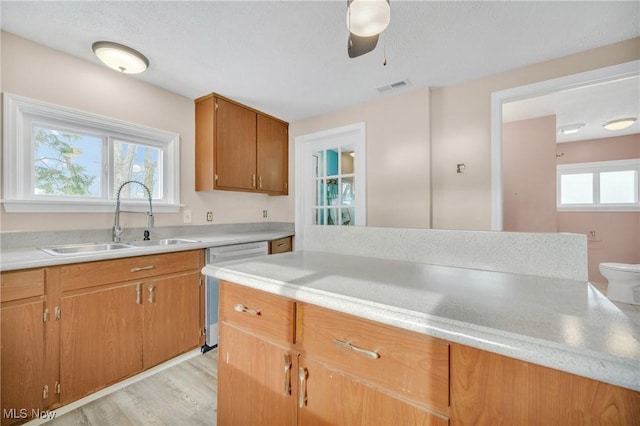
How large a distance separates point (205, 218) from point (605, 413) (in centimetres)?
301

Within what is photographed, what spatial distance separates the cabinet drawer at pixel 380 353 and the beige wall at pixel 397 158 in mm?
2068

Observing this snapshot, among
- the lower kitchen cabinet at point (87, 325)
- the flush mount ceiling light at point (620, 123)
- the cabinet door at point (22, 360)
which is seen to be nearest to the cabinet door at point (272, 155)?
the lower kitchen cabinet at point (87, 325)

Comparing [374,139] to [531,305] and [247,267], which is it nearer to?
[247,267]

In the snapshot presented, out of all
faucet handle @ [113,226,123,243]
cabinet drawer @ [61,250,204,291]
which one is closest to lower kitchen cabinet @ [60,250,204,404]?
cabinet drawer @ [61,250,204,291]

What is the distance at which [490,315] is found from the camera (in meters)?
0.62

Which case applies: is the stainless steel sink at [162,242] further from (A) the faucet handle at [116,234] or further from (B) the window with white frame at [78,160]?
(B) the window with white frame at [78,160]

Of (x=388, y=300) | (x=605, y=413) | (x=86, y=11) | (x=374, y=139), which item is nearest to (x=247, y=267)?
(x=388, y=300)

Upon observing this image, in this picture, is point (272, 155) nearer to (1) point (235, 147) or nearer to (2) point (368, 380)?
(1) point (235, 147)

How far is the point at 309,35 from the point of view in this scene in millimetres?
1799

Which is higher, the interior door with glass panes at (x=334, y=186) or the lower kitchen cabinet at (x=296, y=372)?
the interior door with glass panes at (x=334, y=186)

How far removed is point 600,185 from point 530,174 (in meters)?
2.14

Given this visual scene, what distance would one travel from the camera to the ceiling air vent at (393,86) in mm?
2490

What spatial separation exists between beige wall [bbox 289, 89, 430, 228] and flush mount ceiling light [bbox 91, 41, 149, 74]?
2.03 meters

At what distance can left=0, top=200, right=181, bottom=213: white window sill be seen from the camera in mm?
1733
